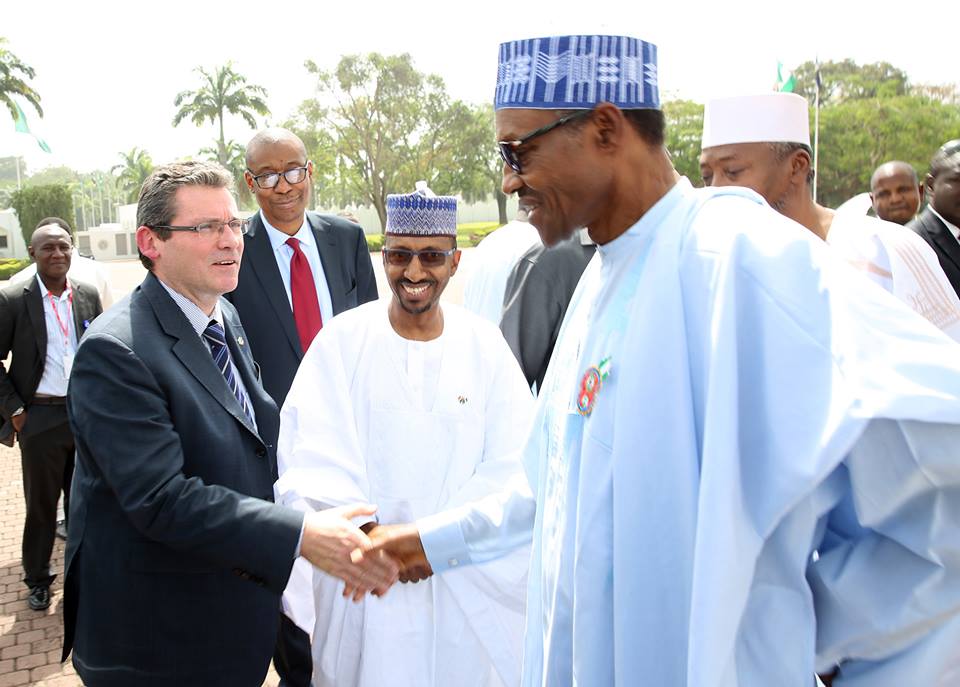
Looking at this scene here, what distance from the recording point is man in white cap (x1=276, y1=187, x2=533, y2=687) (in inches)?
121

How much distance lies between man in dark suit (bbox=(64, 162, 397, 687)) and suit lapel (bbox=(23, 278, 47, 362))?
3566 mm

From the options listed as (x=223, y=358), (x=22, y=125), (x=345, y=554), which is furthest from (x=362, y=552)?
(x=22, y=125)

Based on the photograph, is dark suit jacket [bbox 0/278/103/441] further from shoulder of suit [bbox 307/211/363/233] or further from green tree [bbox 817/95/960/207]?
green tree [bbox 817/95/960/207]

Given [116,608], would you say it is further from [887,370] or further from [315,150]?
[315,150]

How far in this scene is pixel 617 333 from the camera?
155 cm

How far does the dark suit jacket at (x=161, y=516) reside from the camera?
7.58 feet

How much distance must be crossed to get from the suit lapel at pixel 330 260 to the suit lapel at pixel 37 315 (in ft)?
8.14

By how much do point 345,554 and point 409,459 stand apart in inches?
25.6

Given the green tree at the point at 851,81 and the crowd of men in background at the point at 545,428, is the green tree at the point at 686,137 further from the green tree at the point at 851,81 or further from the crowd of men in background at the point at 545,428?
the crowd of men in background at the point at 545,428

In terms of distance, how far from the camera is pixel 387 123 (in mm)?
48375

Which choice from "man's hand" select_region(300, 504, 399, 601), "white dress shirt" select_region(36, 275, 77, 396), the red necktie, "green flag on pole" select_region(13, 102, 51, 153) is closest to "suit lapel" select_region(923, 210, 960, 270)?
the red necktie

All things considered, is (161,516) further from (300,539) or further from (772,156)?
(772,156)

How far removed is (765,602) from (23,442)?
557 centimetres

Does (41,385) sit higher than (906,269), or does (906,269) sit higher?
(906,269)
